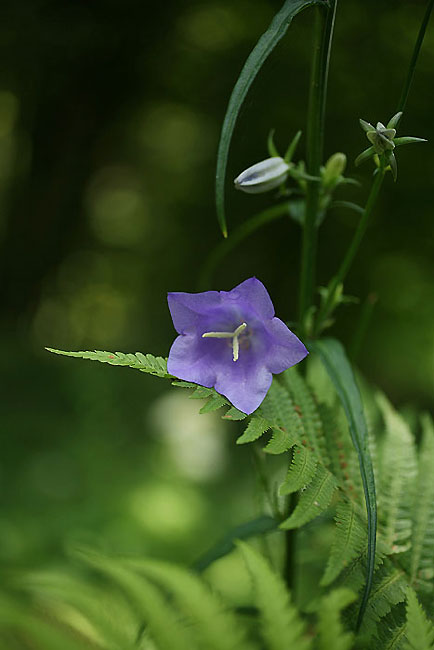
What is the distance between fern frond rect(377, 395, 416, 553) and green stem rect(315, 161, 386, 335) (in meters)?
0.20

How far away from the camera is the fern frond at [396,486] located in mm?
810

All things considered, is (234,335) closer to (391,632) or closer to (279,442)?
(279,442)

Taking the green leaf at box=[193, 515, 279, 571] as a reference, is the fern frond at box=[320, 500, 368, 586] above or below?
above

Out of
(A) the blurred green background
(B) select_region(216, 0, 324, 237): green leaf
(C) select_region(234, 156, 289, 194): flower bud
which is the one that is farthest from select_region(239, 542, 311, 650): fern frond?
(A) the blurred green background

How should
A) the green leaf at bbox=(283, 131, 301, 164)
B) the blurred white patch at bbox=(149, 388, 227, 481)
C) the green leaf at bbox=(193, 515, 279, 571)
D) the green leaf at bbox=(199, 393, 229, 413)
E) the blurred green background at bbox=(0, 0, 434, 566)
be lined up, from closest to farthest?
the green leaf at bbox=(199, 393, 229, 413) < the green leaf at bbox=(283, 131, 301, 164) < the green leaf at bbox=(193, 515, 279, 571) < the blurred green background at bbox=(0, 0, 434, 566) < the blurred white patch at bbox=(149, 388, 227, 481)

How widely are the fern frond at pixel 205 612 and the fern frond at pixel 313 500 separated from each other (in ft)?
0.38

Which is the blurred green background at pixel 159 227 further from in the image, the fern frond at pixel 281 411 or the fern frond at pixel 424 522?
the fern frond at pixel 281 411

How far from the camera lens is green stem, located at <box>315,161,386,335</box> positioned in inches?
28.0

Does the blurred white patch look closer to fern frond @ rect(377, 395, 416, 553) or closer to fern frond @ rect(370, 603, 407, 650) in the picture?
fern frond @ rect(377, 395, 416, 553)

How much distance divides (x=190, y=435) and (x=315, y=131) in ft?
7.36

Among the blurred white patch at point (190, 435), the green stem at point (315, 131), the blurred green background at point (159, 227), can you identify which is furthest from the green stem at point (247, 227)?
the blurred white patch at point (190, 435)

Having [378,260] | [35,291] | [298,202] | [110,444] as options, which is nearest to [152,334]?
[35,291]

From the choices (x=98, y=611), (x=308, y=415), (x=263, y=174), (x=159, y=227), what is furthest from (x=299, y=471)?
(x=159, y=227)

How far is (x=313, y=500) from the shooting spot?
654 mm
